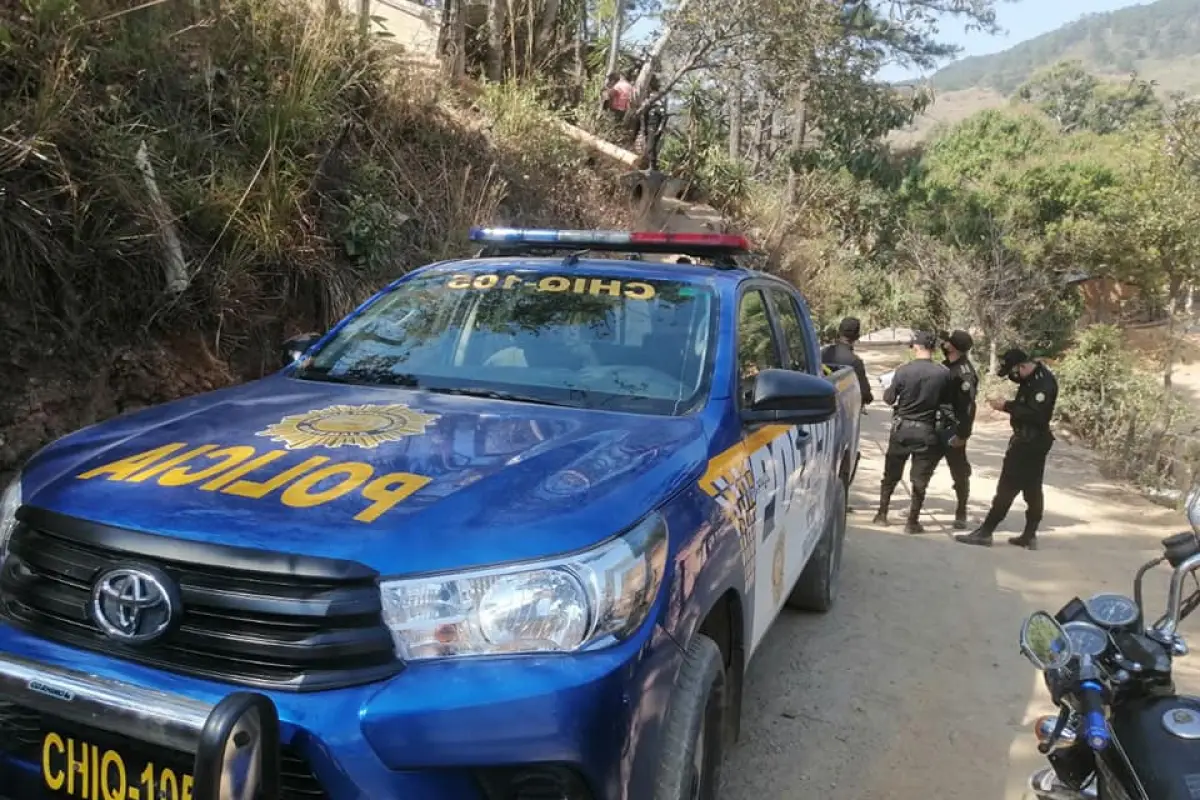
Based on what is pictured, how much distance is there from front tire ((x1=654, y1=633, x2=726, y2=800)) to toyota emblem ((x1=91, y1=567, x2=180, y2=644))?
113 cm

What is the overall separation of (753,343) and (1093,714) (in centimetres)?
170

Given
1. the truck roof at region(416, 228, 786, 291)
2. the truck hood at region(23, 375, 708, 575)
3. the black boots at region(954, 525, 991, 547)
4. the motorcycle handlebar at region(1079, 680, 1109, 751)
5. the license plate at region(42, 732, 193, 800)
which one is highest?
the truck roof at region(416, 228, 786, 291)

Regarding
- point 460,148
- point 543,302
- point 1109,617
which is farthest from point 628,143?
point 1109,617

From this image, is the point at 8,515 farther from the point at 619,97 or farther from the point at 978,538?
the point at 619,97

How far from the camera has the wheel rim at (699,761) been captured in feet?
7.40

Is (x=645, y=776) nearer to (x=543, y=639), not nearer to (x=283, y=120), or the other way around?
(x=543, y=639)

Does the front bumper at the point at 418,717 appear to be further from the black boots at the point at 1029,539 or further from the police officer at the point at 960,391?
the black boots at the point at 1029,539

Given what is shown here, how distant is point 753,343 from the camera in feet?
11.5

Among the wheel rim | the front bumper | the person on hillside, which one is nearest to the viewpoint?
the front bumper

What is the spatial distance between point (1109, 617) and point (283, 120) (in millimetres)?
5788

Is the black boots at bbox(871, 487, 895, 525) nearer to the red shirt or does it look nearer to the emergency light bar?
the emergency light bar

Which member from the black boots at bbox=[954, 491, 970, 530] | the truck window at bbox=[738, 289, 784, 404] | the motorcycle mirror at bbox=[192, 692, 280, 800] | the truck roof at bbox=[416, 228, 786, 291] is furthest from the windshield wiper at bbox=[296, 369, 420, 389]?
the black boots at bbox=[954, 491, 970, 530]

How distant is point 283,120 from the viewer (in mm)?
6309

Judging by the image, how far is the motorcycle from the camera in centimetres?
229
